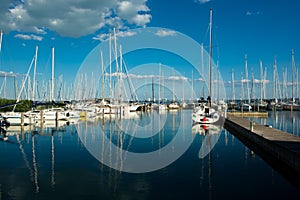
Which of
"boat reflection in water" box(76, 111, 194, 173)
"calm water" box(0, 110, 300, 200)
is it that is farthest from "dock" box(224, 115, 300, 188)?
"boat reflection in water" box(76, 111, 194, 173)

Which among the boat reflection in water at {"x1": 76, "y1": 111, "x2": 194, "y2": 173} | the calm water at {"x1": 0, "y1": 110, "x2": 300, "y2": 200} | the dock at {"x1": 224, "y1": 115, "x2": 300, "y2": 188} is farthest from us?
the boat reflection in water at {"x1": 76, "y1": 111, "x2": 194, "y2": 173}

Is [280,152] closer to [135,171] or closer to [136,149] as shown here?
[135,171]

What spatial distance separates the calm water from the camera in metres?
12.4

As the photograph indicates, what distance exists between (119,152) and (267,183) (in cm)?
1094

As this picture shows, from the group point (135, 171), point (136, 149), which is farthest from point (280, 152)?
point (136, 149)

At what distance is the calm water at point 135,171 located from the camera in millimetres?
12430

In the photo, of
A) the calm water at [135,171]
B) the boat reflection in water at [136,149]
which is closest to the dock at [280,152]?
the calm water at [135,171]

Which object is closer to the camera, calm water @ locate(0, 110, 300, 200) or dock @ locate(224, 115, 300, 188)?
calm water @ locate(0, 110, 300, 200)

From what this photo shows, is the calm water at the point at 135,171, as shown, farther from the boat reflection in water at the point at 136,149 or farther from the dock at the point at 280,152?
the dock at the point at 280,152

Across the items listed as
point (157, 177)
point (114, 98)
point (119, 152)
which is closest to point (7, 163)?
point (119, 152)

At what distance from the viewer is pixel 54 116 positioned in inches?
1799

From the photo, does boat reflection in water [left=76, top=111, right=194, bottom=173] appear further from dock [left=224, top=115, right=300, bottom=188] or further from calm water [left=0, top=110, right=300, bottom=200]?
dock [left=224, top=115, right=300, bottom=188]

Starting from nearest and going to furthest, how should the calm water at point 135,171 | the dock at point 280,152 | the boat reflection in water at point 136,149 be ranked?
the calm water at point 135,171
the dock at point 280,152
the boat reflection in water at point 136,149

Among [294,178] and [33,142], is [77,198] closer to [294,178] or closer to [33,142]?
[294,178]
